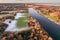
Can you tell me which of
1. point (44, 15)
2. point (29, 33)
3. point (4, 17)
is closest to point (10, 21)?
point (4, 17)

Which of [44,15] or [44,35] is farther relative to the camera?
[44,15]

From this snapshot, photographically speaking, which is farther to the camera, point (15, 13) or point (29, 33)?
point (15, 13)

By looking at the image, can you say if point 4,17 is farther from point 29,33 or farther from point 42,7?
point 42,7

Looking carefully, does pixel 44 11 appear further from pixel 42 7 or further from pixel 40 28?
pixel 40 28

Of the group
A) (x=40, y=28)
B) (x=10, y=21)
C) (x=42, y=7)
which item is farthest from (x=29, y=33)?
(x=42, y=7)

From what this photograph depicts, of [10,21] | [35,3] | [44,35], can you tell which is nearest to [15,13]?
[10,21]

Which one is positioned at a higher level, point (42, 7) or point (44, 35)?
point (42, 7)

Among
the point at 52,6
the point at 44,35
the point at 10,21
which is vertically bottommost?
the point at 44,35

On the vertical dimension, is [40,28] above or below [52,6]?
below
